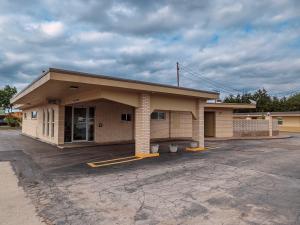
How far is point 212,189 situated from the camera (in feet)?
19.1

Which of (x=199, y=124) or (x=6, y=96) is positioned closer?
(x=199, y=124)

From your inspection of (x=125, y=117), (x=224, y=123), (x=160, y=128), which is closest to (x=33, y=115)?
(x=125, y=117)

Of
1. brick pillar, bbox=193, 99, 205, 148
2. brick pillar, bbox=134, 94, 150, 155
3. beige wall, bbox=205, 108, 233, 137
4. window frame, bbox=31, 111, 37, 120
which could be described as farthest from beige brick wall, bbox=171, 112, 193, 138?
window frame, bbox=31, 111, 37, 120

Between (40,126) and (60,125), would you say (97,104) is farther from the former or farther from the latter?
(40,126)

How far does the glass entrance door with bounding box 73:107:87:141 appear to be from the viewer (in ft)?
47.7

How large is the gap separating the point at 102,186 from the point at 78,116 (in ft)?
30.3

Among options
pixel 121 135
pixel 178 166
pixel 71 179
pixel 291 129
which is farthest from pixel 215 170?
pixel 291 129

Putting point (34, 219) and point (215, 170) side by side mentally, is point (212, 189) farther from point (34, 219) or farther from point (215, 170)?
point (34, 219)

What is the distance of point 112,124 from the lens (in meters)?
15.4

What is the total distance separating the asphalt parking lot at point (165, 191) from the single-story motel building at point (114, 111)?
2.66 metres

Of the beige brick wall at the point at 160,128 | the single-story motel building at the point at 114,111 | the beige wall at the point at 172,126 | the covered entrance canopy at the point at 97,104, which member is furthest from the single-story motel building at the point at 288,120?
the covered entrance canopy at the point at 97,104

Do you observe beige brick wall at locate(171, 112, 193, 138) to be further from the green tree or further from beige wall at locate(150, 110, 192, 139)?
the green tree

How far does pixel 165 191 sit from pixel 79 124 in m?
10.1

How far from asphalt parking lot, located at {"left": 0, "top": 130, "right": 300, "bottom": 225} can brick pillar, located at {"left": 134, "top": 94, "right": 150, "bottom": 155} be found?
117 centimetres
